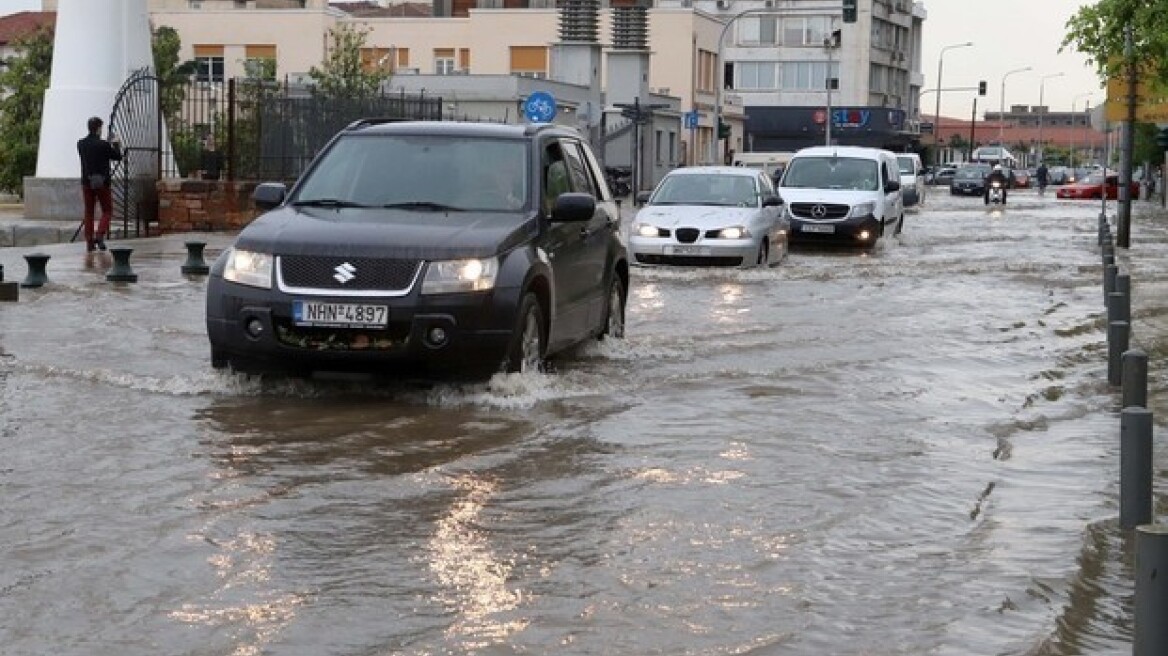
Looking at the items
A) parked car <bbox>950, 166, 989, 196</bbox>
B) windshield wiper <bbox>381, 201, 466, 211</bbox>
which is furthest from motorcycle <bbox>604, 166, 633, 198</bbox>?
windshield wiper <bbox>381, 201, 466, 211</bbox>

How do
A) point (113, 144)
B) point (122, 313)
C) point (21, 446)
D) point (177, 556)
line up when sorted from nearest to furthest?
point (177, 556) → point (21, 446) → point (122, 313) → point (113, 144)

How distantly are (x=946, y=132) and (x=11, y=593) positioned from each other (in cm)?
17669

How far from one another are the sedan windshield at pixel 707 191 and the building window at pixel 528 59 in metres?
50.8

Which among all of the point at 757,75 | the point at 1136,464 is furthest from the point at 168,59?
the point at 757,75

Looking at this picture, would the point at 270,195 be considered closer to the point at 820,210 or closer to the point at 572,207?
the point at 572,207

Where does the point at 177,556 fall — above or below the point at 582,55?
below

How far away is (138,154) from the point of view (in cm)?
2902

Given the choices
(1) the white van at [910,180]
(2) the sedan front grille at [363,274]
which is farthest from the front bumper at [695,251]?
(1) the white van at [910,180]

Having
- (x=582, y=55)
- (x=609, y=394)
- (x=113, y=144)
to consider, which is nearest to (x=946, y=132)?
(x=582, y=55)

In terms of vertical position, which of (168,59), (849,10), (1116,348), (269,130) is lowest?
(1116,348)

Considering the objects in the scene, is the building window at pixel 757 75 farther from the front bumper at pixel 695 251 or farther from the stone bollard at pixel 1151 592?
the stone bollard at pixel 1151 592

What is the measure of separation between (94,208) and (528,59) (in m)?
53.1

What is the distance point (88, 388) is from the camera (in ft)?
38.2

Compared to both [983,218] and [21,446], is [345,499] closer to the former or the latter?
[21,446]
